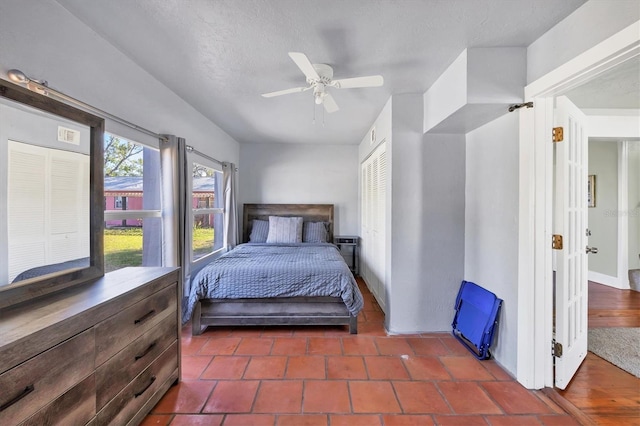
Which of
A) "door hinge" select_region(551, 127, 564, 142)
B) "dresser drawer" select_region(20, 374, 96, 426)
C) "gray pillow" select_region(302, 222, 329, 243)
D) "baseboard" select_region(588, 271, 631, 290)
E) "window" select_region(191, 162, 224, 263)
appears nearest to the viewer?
"dresser drawer" select_region(20, 374, 96, 426)

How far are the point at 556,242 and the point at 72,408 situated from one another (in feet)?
8.49

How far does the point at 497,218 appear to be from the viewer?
199 centimetres

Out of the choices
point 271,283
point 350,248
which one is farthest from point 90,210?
point 350,248

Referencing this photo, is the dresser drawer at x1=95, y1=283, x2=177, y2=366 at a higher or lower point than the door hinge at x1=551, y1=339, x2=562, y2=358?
higher

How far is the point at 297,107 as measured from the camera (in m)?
2.86

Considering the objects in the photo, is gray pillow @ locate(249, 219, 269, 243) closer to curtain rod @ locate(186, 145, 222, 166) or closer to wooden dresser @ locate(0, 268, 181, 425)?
curtain rod @ locate(186, 145, 222, 166)

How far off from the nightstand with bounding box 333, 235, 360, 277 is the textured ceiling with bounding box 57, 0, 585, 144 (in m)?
2.59

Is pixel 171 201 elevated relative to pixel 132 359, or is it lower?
elevated

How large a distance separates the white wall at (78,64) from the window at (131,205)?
261mm

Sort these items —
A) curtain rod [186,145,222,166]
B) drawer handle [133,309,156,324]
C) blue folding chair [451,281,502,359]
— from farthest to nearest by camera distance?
curtain rod [186,145,222,166] → blue folding chair [451,281,502,359] → drawer handle [133,309,156,324]

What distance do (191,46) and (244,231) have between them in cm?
310

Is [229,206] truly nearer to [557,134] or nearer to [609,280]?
[557,134]

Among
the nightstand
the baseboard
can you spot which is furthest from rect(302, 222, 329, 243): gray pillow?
the baseboard

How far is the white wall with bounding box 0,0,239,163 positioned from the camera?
1241 millimetres
